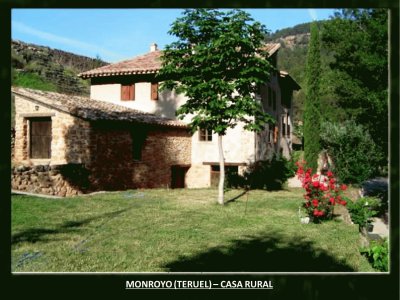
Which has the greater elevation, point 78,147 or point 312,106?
point 312,106

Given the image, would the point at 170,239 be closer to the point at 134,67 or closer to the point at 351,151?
the point at 351,151

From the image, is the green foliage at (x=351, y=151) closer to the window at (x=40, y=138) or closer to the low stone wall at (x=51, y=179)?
the low stone wall at (x=51, y=179)

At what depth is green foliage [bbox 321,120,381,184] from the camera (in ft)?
53.4

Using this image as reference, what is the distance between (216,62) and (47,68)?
13478 mm

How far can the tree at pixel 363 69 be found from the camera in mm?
7448

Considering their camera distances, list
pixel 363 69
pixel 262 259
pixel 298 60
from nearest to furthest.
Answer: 1. pixel 262 259
2. pixel 363 69
3. pixel 298 60

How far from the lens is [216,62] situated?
10672mm

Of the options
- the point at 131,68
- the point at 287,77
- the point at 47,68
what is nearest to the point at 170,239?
the point at 131,68

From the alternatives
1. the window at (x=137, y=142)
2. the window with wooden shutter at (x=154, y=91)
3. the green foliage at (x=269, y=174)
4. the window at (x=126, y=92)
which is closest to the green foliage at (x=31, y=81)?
the window at (x=126, y=92)

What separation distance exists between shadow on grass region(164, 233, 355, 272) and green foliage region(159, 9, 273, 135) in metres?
5.06

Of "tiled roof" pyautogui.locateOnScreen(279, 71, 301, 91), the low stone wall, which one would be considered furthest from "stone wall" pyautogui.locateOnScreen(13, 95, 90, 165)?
"tiled roof" pyautogui.locateOnScreen(279, 71, 301, 91)

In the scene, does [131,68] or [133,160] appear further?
[131,68]
